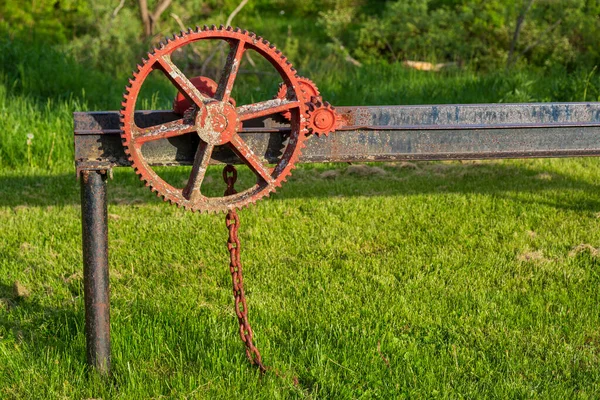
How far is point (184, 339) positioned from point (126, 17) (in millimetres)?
10975

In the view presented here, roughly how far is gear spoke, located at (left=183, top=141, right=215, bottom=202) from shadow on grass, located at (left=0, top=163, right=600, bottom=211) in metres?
2.83

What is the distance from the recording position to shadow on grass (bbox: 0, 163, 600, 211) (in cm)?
592

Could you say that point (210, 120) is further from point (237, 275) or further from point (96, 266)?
point (96, 266)

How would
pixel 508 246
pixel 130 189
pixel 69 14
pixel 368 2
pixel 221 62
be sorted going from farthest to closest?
1. pixel 368 2
2. pixel 69 14
3. pixel 221 62
4. pixel 130 189
5. pixel 508 246

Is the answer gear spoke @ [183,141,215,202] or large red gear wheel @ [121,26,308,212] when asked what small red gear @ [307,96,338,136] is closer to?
large red gear wheel @ [121,26,308,212]

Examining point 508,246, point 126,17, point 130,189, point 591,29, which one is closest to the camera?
point 508,246

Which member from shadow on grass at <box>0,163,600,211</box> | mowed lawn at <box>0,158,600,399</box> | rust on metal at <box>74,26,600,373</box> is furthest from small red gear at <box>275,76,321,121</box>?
shadow on grass at <box>0,163,600,211</box>

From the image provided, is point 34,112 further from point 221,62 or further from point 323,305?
point 221,62

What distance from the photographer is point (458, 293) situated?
4297 millimetres

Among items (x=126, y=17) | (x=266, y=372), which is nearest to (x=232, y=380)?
(x=266, y=372)

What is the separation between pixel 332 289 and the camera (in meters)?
4.36

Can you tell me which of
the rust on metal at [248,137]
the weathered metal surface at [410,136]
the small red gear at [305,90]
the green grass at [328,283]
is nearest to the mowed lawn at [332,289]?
the green grass at [328,283]

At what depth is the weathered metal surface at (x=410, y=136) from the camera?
127 inches

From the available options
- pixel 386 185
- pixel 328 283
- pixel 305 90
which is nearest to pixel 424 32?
pixel 386 185
